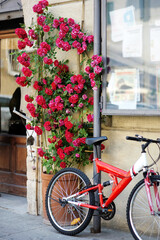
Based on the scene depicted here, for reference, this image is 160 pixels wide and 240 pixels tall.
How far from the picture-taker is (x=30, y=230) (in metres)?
5.40

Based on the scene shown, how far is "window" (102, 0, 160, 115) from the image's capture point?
16.5 feet

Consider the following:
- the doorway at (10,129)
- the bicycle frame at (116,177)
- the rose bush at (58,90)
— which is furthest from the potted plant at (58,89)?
the doorway at (10,129)

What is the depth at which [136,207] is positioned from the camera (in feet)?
15.5

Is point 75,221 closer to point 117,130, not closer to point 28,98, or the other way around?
point 117,130

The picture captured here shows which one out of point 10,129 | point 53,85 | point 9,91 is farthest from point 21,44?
point 10,129

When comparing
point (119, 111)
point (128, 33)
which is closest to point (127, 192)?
point (119, 111)

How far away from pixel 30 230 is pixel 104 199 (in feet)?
→ 3.52

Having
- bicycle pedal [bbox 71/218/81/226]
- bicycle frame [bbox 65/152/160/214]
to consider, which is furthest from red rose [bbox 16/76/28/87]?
bicycle pedal [bbox 71/218/81/226]

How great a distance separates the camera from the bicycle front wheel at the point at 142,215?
14.8 ft

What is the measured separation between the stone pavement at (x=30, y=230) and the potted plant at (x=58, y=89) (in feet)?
2.39

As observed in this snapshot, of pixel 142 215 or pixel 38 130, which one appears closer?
pixel 142 215

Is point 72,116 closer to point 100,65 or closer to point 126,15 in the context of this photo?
point 100,65

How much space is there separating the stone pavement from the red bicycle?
135mm

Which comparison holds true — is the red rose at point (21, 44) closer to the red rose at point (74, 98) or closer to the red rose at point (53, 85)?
the red rose at point (53, 85)
